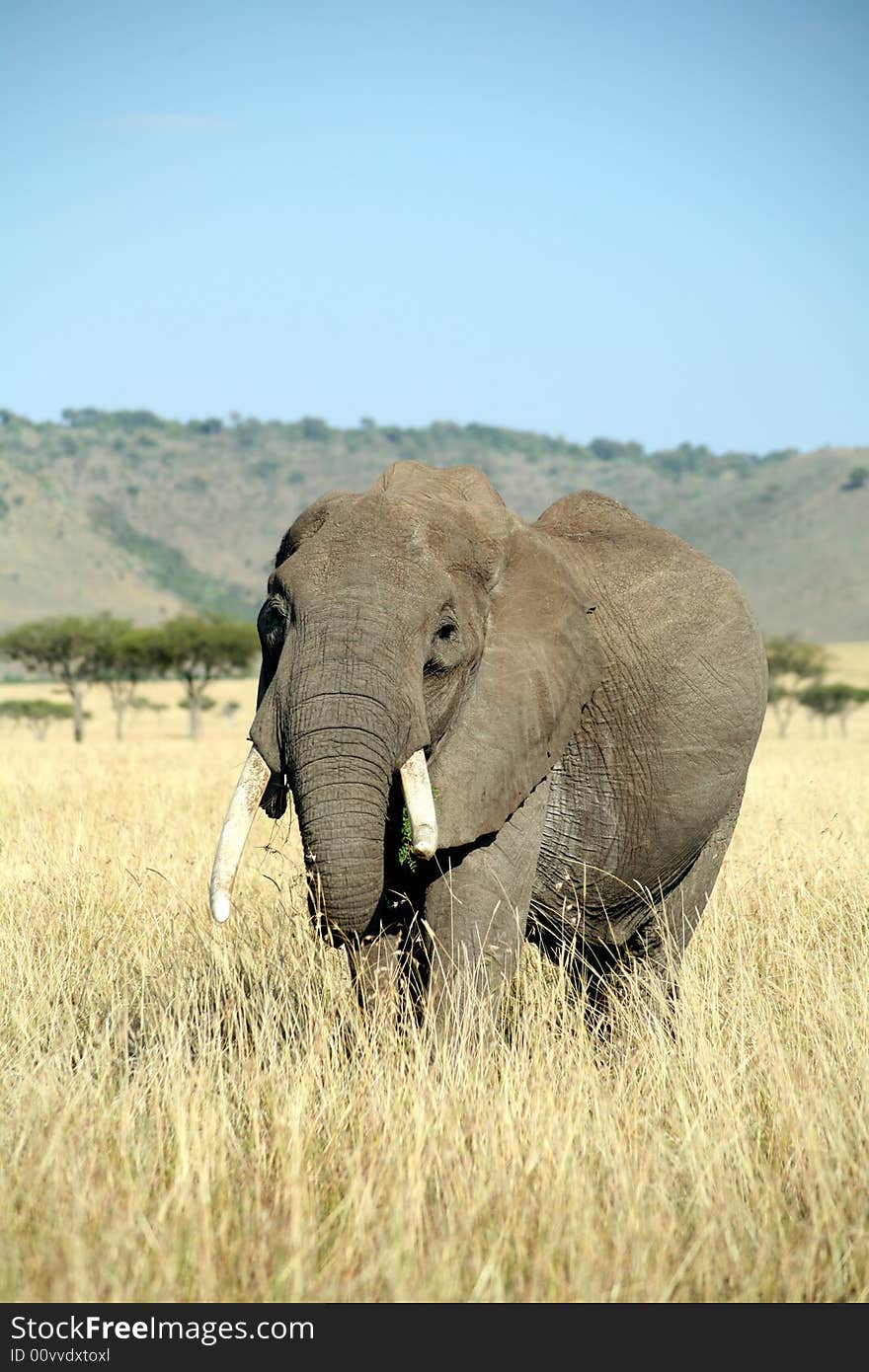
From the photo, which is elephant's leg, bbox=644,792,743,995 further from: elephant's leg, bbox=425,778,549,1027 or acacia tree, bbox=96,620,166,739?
acacia tree, bbox=96,620,166,739

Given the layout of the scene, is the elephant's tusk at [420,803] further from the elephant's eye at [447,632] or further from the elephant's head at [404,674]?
the elephant's eye at [447,632]

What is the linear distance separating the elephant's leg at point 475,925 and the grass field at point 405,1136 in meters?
0.19

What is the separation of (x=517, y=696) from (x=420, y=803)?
2.25ft

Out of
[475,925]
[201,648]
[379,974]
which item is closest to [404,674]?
[475,925]

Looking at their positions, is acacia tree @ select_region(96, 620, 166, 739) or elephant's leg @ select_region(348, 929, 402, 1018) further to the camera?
acacia tree @ select_region(96, 620, 166, 739)

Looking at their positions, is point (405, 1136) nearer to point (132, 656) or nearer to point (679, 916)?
point (679, 916)

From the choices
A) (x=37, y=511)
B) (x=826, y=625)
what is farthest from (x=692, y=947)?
(x=37, y=511)

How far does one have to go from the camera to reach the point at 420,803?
455cm

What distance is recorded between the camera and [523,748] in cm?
511

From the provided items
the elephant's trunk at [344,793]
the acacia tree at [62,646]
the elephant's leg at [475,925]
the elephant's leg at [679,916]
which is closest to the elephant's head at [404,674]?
the elephant's trunk at [344,793]

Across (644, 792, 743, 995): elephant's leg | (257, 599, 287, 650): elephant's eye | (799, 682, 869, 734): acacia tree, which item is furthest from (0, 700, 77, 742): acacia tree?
(257, 599, 287, 650): elephant's eye

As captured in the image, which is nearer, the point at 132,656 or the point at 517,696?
the point at 517,696

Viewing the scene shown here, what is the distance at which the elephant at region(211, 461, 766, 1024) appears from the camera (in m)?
4.51
